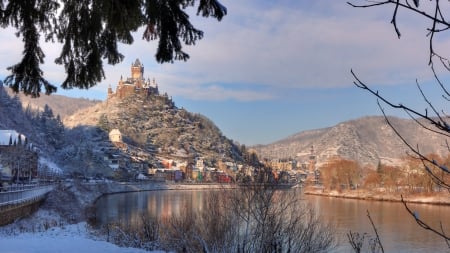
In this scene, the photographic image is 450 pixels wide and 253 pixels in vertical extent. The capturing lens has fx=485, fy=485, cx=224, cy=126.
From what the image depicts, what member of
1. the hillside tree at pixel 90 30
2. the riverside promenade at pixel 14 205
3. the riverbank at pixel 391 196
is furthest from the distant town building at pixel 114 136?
the hillside tree at pixel 90 30

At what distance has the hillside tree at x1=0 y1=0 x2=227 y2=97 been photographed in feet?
16.7

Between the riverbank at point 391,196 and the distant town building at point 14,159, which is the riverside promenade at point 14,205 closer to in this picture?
the distant town building at point 14,159

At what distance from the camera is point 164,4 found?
523 centimetres

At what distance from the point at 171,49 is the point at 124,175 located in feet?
425

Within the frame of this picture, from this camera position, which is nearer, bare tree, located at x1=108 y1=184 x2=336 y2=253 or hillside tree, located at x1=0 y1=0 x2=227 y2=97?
hillside tree, located at x1=0 y1=0 x2=227 y2=97

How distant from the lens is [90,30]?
18.5 feet

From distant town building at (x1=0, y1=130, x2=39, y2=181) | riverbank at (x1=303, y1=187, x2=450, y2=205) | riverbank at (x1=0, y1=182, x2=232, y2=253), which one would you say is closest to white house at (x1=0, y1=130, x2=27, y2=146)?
distant town building at (x1=0, y1=130, x2=39, y2=181)

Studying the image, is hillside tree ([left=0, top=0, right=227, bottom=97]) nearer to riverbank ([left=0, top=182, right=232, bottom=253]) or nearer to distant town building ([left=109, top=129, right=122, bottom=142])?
riverbank ([left=0, top=182, right=232, bottom=253])

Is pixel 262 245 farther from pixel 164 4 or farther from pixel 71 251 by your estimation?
pixel 164 4

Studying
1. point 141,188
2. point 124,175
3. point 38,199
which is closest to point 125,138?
point 124,175

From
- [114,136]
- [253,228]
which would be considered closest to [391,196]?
[253,228]

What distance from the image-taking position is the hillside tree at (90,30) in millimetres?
5090

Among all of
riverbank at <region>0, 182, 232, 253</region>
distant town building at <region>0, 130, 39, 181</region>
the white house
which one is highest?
the white house

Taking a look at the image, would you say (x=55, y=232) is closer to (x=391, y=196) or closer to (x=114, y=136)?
(x=391, y=196)
